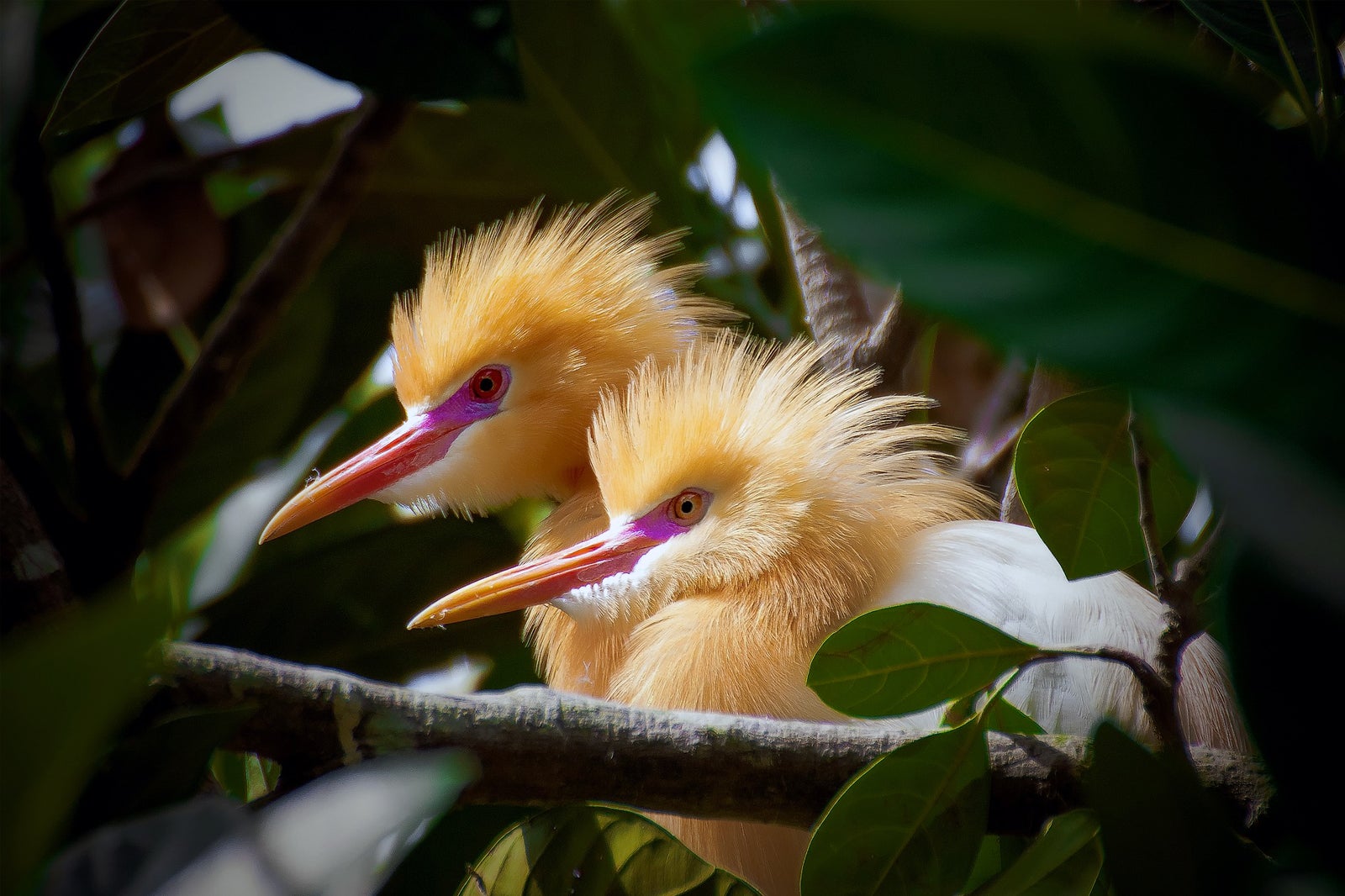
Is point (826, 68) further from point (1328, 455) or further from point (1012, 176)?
point (1328, 455)

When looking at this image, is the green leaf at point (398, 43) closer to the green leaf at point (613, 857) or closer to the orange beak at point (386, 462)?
the green leaf at point (613, 857)

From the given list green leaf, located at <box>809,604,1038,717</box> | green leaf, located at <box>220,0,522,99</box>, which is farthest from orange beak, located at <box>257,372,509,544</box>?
green leaf, located at <box>809,604,1038,717</box>

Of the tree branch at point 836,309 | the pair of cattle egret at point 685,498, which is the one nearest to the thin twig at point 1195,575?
the pair of cattle egret at point 685,498

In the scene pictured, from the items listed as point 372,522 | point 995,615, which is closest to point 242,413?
point 372,522

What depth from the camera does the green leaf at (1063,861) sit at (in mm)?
705

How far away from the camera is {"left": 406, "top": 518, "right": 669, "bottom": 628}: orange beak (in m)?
1.46

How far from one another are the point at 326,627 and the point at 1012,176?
130 centimetres

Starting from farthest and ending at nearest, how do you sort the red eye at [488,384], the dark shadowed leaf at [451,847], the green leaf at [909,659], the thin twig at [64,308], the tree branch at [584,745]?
the red eye at [488,384]
the thin twig at [64,308]
the dark shadowed leaf at [451,847]
the green leaf at [909,659]
the tree branch at [584,745]

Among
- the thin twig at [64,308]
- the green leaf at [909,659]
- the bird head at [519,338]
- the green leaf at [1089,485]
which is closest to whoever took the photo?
the green leaf at [909,659]

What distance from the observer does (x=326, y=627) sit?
1.51m

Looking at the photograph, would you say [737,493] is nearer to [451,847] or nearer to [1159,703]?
[451,847]

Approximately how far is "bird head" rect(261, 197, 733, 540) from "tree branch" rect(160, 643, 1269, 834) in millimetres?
1278

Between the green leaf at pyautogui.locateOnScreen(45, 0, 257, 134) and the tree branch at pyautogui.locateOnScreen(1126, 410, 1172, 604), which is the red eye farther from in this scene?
the tree branch at pyautogui.locateOnScreen(1126, 410, 1172, 604)

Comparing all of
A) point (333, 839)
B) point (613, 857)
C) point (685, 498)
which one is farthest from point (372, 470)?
point (333, 839)
